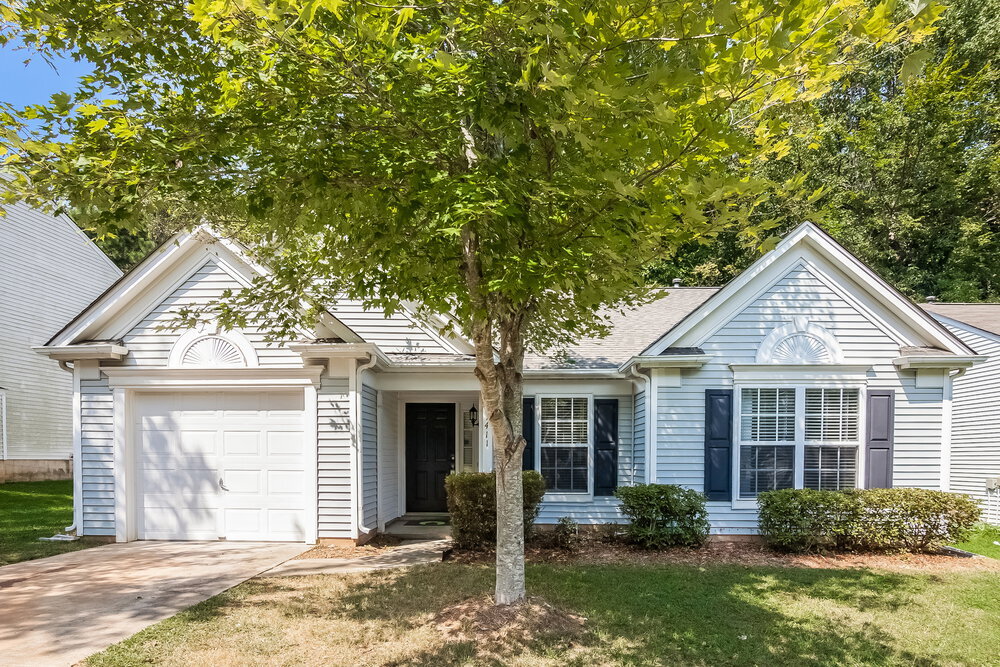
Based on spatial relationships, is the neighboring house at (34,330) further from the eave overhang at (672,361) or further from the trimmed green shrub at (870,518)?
the trimmed green shrub at (870,518)

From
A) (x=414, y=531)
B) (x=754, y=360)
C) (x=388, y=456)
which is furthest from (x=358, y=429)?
(x=754, y=360)

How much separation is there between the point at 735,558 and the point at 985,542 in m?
5.41

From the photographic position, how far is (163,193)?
4.58 metres

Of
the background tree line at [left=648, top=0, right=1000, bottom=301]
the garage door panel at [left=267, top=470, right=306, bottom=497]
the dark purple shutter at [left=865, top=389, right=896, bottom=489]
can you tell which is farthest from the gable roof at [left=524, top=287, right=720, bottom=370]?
the background tree line at [left=648, top=0, right=1000, bottom=301]

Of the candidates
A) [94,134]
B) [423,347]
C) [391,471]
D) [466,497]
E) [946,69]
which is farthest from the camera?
[946,69]

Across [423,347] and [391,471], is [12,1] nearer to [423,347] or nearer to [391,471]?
[423,347]

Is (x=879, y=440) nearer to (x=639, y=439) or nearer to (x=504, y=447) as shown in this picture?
(x=639, y=439)

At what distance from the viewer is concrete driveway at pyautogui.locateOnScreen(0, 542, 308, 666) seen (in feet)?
17.2

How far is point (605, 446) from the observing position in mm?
10312

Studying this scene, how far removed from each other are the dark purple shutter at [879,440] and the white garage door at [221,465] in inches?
331

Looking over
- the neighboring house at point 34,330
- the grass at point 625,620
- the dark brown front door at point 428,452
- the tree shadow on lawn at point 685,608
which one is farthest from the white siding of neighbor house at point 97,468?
the neighboring house at point 34,330

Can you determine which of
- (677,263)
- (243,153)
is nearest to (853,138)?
(677,263)

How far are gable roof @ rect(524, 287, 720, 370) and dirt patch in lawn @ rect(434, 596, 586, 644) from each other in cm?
419

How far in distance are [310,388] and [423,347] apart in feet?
6.18
